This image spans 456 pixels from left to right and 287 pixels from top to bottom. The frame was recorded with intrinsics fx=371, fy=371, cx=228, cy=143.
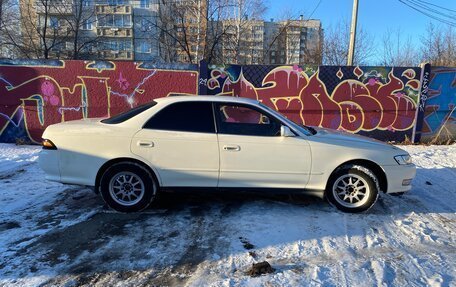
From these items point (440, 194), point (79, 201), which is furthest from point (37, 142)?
point (440, 194)

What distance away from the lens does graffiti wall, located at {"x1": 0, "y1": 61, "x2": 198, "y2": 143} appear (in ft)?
34.1

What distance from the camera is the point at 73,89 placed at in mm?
10531

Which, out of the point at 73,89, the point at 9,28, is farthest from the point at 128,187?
the point at 9,28

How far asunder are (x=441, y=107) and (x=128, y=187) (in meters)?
9.88

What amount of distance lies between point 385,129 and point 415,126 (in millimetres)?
869

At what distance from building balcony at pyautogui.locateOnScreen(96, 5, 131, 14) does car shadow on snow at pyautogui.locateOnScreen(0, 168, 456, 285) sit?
58706 mm

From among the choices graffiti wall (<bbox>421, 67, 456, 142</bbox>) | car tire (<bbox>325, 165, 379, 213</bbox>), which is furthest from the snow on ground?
graffiti wall (<bbox>421, 67, 456, 142</bbox>)

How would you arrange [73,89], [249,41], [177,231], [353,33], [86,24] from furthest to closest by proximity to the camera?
1. [86,24]
2. [249,41]
3. [353,33]
4. [73,89]
5. [177,231]

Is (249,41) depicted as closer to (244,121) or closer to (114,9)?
(114,9)

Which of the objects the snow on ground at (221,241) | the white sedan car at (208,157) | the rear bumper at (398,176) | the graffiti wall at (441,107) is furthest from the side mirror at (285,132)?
the graffiti wall at (441,107)

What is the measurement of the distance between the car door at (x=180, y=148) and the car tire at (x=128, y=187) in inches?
7.7

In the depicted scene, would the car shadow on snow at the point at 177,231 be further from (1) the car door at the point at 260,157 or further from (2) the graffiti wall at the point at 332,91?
(2) the graffiti wall at the point at 332,91

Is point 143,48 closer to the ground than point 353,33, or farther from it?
farther from it

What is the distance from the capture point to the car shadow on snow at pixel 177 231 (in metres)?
3.58
